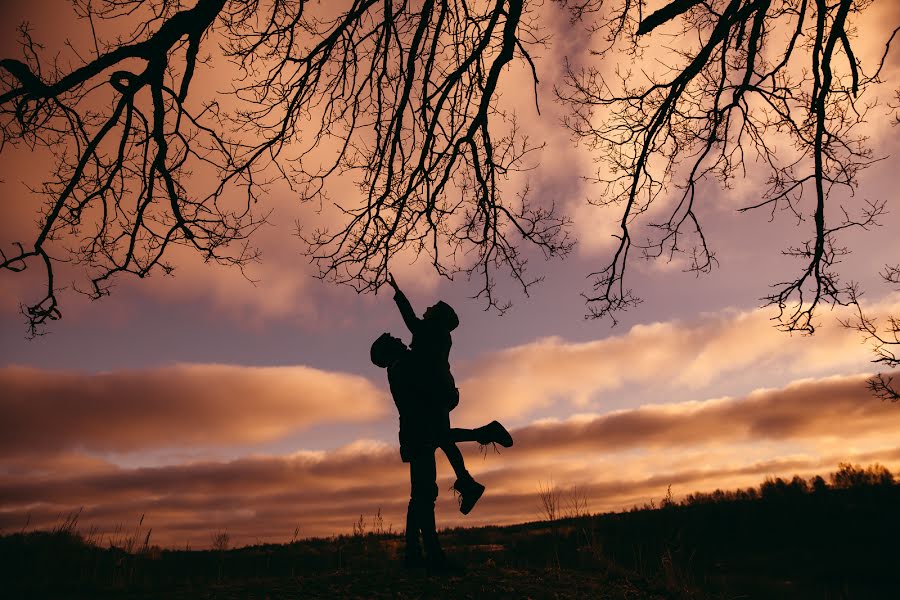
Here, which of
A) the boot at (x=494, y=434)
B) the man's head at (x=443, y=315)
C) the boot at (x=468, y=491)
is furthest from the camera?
the man's head at (x=443, y=315)

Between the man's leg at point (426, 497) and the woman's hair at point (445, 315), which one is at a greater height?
the woman's hair at point (445, 315)

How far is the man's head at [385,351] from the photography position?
19.6ft

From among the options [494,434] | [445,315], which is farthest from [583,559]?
[445,315]

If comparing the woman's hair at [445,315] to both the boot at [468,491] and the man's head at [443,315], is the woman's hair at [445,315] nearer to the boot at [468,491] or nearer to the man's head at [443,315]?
the man's head at [443,315]

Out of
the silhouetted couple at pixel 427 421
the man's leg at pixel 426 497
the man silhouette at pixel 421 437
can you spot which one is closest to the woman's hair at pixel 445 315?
the silhouetted couple at pixel 427 421

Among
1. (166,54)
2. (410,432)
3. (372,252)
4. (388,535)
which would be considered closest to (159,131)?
(166,54)

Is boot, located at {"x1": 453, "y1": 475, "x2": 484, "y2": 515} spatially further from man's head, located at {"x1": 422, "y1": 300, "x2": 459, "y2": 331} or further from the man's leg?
man's head, located at {"x1": 422, "y1": 300, "x2": 459, "y2": 331}

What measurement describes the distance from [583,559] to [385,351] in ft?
13.2

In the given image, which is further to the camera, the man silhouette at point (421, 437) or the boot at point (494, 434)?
the boot at point (494, 434)

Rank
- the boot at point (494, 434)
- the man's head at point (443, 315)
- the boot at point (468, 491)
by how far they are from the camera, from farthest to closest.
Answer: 1. the man's head at point (443, 315)
2. the boot at point (494, 434)
3. the boot at point (468, 491)

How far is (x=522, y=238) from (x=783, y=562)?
786 cm

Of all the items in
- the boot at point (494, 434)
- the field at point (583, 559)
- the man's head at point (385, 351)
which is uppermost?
the man's head at point (385, 351)

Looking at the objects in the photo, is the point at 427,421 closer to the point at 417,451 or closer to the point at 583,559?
the point at 417,451

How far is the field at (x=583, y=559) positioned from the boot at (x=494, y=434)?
1.24 m
